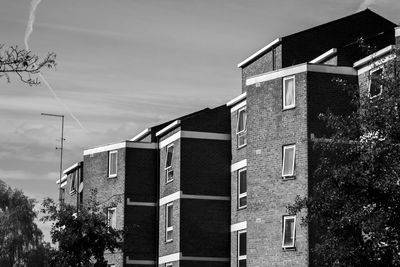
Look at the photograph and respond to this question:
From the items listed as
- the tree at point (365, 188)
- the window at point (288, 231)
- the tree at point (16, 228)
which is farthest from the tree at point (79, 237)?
the tree at point (16, 228)

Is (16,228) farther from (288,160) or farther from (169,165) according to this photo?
(288,160)

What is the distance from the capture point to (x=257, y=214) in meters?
38.6

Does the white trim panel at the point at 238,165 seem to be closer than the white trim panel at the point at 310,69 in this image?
No

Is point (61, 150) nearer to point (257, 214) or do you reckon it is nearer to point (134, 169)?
point (134, 169)

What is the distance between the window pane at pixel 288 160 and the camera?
3762 cm

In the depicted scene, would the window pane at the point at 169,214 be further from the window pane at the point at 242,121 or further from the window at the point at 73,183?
the window at the point at 73,183

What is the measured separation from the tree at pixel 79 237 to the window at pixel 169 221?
5.69 metres

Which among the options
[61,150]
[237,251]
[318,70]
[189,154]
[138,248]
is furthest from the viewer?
[61,150]

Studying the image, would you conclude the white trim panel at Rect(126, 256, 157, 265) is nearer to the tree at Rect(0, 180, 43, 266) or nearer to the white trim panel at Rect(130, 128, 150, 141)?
the white trim panel at Rect(130, 128, 150, 141)

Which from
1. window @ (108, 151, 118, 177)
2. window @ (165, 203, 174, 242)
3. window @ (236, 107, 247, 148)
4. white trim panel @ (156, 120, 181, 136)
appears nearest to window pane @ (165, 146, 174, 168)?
white trim panel @ (156, 120, 181, 136)

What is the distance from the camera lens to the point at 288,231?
3731 centimetres

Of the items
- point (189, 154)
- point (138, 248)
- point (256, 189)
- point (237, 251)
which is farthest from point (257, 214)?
point (138, 248)

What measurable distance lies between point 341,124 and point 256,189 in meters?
13.6

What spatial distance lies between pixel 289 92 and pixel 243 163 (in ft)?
22.7
